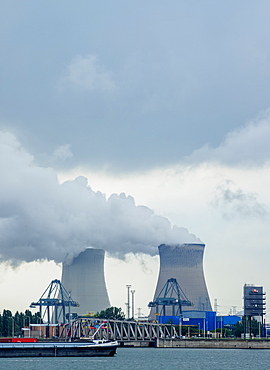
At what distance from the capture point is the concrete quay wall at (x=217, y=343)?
133500 millimetres

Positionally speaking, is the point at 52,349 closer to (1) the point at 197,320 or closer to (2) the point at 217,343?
(2) the point at 217,343

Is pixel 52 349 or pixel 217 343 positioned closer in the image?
pixel 52 349

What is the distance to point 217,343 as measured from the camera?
443 feet

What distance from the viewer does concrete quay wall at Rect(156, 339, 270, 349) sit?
134m

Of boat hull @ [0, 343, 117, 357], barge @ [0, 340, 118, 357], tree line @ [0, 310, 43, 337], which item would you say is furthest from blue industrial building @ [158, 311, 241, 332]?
boat hull @ [0, 343, 117, 357]

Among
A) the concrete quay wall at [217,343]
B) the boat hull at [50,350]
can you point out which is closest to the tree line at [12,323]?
the concrete quay wall at [217,343]

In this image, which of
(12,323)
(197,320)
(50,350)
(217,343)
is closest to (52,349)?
(50,350)

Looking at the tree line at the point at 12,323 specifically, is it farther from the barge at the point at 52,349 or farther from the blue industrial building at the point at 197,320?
the barge at the point at 52,349

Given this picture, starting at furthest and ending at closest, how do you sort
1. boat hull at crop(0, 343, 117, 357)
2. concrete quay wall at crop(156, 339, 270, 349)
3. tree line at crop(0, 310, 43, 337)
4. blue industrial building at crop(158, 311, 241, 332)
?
blue industrial building at crop(158, 311, 241, 332), tree line at crop(0, 310, 43, 337), concrete quay wall at crop(156, 339, 270, 349), boat hull at crop(0, 343, 117, 357)

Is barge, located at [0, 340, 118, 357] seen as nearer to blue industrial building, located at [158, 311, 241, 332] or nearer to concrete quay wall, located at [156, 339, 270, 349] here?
concrete quay wall, located at [156, 339, 270, 349]

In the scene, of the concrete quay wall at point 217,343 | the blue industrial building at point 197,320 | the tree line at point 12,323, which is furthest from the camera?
the blue industrial building at point 197,320

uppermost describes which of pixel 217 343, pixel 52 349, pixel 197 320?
pixel 197 320

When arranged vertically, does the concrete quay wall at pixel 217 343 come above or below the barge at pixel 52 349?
below

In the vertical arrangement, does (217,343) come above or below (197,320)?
below
